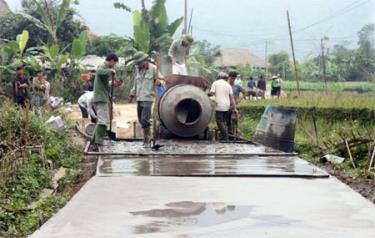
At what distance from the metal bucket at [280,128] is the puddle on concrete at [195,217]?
18.1 feet

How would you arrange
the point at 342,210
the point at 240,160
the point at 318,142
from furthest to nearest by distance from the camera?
1. the point at 318,142
2. the point at 240,160
3. the point at 342,210

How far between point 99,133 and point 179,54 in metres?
3.03

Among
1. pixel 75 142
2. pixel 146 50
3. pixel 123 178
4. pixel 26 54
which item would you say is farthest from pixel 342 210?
pixel 26 54

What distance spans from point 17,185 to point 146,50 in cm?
1763

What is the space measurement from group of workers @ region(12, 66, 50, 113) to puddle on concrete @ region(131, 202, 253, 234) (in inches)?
342

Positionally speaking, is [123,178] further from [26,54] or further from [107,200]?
[26,54]

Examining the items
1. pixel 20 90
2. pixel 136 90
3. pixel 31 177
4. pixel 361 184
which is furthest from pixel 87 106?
pixel 361 184

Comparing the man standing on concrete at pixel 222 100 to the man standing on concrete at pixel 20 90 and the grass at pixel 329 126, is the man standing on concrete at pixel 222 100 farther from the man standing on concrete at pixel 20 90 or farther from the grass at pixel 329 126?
the man standing on concrete at pixel 20 90

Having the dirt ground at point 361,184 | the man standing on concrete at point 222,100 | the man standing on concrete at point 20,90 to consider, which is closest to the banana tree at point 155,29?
the man standing on concrete at point 20,90

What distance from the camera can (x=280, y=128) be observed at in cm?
1198

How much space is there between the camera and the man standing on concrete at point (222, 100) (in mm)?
13656

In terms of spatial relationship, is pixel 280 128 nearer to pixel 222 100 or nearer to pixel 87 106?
pixel 222 100

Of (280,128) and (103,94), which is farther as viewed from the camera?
(280,128)

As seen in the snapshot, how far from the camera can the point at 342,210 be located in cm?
630
